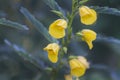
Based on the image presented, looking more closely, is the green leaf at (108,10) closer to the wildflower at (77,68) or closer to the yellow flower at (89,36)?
the yellow flower at (89,36)

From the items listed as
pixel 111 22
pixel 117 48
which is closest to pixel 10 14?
pixel 111 22

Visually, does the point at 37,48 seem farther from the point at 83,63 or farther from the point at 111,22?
the point at 83,63

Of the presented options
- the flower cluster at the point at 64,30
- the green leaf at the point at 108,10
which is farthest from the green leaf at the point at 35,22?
the green leaf at the point at 108,10

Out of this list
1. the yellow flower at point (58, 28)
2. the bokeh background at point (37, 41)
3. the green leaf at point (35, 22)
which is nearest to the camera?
the yellow flower at point (58, 28)

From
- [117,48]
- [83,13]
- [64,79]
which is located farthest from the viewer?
[117,48]

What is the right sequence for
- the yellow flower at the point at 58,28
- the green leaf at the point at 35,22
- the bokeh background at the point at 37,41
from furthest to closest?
the bokeh background at the point at 37,41 → the green leaf at the point at 35,22 → the yellow flower at the point at 58,28

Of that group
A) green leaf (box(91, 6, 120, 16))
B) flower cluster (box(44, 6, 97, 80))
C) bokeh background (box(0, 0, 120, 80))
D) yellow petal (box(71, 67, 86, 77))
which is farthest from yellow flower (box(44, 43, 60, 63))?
bokeh background (box(0, 0, 120, 80))

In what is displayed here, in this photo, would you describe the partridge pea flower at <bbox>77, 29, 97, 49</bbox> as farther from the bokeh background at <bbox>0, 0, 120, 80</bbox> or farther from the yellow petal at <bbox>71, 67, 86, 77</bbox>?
the bokeh background at <bbox>0, 0, 120, 80</bbox>

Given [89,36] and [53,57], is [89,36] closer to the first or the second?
[89,36]
